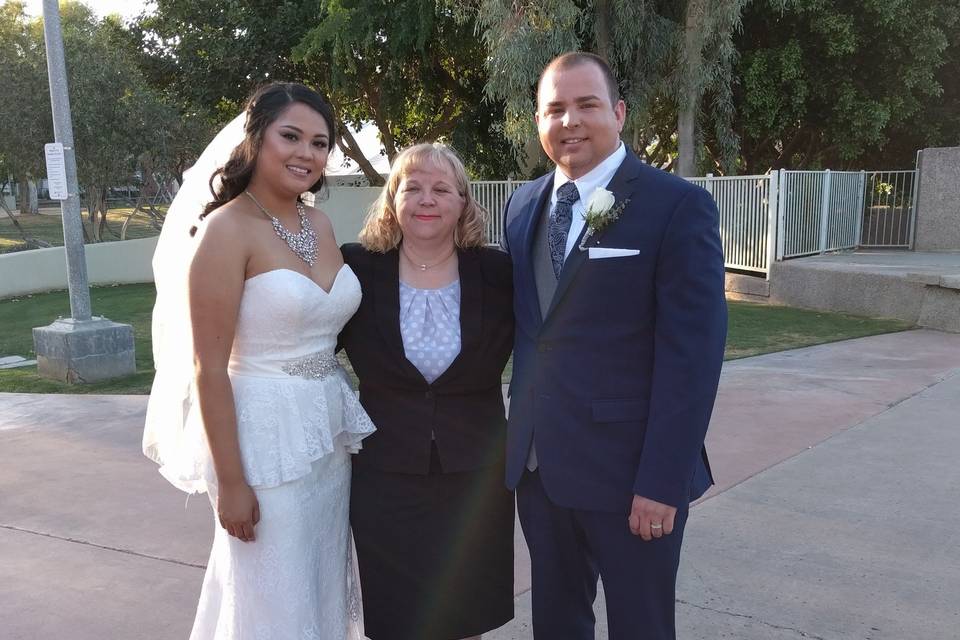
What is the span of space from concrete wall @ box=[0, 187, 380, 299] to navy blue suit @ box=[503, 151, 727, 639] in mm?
12968

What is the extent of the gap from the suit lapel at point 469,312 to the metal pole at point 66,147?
5936 mm

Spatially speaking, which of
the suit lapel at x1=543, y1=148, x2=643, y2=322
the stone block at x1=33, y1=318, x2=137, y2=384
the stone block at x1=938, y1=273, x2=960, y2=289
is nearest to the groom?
the suit lapel at x1=543, y1=148, x2=643, y2=322

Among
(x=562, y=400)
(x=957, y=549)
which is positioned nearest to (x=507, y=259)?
(x=562, y=400)

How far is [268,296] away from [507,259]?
0.80 metres

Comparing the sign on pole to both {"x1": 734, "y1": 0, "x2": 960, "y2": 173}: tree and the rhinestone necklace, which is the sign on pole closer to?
the rhinestone necklace

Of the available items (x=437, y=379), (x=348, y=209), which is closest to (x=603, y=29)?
(x=348, y=209)

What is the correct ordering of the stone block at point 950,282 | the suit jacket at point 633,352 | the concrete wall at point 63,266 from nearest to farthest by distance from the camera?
the suit jacket at point 633,352, the stone block at point 950,282, the concrete wall at point 63,266

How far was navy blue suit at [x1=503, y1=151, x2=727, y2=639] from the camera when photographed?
7.48 feet

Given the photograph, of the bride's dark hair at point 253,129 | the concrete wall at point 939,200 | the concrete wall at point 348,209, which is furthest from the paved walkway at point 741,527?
the concrete wall at point 348,209

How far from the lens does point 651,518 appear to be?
235 centimetres

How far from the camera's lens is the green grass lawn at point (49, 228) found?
26000 mm

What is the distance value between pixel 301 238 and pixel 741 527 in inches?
106

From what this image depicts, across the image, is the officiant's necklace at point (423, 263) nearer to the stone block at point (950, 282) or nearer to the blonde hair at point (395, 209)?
the blonde hair at point (395, 209)

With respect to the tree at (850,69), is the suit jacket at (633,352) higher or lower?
lower
